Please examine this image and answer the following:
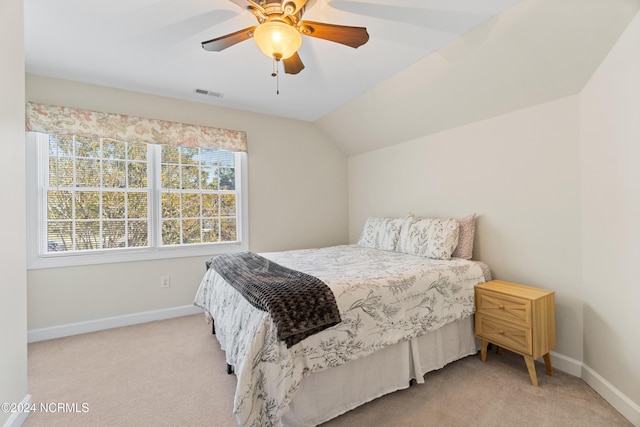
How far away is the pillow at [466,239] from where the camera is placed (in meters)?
2.65

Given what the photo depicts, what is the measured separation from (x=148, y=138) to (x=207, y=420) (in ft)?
9.18

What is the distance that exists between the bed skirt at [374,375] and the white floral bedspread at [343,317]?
0.11m

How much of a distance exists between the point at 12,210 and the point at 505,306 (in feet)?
10.5

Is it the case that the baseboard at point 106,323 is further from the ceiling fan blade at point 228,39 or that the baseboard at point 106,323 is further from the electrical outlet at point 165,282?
the ceiling fan blade at point 228,39

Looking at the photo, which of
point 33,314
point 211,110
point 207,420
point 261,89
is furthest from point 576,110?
point 33,314

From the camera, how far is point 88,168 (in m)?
2.96

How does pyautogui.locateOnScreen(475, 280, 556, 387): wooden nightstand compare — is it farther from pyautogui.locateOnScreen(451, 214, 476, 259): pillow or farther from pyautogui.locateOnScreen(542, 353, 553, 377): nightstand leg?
pyautogui.locateOnScreen(451, 214, 476, 259): pillow

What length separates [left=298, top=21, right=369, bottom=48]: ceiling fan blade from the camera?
5.33ft

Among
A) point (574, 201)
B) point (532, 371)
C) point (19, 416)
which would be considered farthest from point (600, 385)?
point (19, 416)

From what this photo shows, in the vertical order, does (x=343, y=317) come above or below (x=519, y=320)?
above

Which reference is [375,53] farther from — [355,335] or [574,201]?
[355,335]

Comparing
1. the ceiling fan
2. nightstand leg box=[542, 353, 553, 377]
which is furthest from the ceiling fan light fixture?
nightstand leg box=[542, 353, 553, 377]

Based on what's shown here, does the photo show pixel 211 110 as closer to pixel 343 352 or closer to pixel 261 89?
pixel 261 89

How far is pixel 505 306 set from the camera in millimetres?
2068
